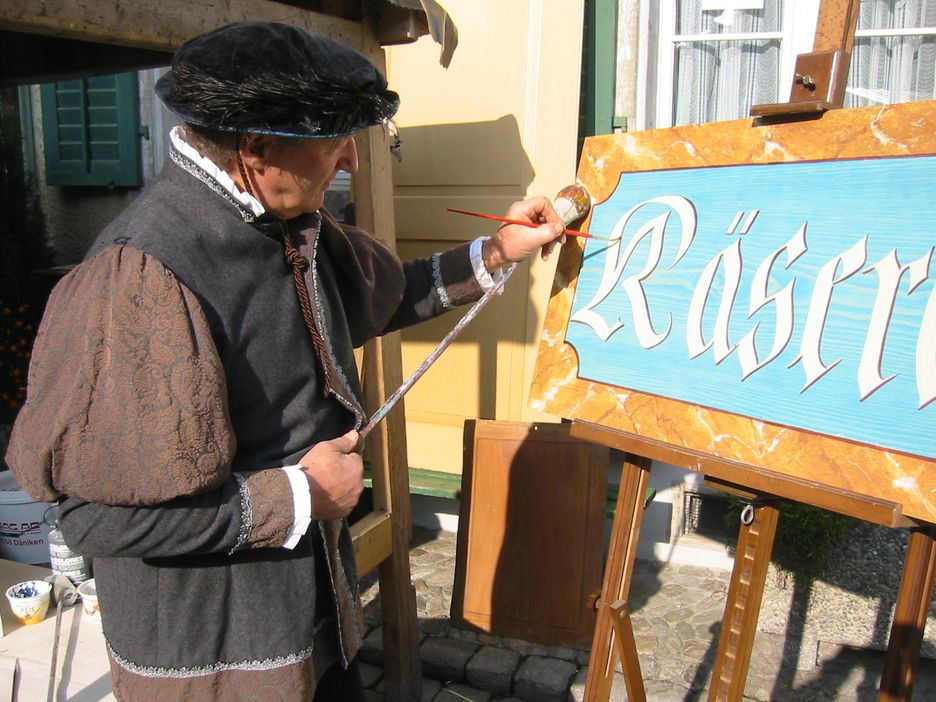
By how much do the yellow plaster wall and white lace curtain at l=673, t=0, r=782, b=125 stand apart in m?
0.45

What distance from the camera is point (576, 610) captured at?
296 centimetres

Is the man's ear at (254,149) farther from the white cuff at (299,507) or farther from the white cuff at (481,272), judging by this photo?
the white cuff at (481,272)

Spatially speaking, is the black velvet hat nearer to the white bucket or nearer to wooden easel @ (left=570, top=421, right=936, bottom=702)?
wooden easel @ (left=570, top=421, right=936, bottom=702)

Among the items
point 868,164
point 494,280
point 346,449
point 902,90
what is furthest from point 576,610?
point 902,90

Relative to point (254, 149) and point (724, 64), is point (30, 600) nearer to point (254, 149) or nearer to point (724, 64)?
point (254, 149)

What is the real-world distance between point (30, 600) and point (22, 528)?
663 mm

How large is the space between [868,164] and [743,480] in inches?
24.3

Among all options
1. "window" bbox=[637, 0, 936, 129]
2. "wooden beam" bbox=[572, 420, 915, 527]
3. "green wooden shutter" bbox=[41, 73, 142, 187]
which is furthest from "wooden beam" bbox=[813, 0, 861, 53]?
"green wooden shutter" bbox=[41, 73, 142, 187]

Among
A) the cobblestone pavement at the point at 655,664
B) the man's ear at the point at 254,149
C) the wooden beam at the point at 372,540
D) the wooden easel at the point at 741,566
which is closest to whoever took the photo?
the man's ear at the point at 254,149

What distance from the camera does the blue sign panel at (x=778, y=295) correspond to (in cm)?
138

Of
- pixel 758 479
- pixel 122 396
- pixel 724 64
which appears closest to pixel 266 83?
pixel 122 396

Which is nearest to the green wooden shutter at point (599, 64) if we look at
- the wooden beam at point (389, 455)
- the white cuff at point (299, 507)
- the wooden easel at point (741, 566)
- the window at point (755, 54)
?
the window at point (755, 54)

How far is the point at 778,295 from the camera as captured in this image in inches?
61.4

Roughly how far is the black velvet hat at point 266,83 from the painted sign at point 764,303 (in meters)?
0.77
